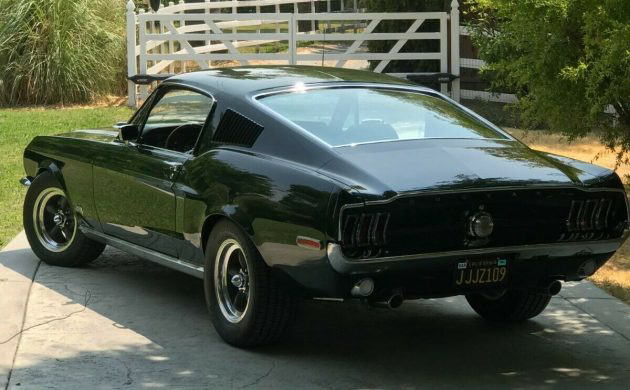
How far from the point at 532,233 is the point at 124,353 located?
2.32m

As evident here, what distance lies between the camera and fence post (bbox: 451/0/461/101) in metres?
19.3

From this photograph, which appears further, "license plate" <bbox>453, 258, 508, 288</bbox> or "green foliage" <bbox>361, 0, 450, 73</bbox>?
"green foliage" <bbox>361, 0, 450, 73</bbox>

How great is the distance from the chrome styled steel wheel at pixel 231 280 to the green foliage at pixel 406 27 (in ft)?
45.4

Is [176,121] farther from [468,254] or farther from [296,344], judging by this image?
[468,254]

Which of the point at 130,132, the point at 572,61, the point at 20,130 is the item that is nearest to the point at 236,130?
the point at 130,132

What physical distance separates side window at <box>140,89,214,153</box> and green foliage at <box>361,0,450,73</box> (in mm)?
12447

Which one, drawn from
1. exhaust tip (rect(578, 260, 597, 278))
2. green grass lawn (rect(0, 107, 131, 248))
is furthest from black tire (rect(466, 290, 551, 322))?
green grass lawn (rect(0, 107, 131, 248))

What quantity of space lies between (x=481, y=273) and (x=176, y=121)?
2860mm

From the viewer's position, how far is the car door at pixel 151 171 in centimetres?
749

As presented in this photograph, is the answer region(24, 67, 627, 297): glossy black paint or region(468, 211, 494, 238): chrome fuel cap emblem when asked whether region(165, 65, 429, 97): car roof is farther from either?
region(468, 211, 494, 238): chrome fuel cap emblem

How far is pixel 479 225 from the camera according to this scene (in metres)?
6.19

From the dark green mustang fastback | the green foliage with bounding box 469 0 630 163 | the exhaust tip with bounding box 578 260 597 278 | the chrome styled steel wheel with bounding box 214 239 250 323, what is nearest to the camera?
the dark green mustang fastback

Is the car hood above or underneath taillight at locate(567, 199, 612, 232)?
above

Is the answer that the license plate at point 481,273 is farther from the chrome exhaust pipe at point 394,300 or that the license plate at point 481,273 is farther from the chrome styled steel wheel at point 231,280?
the chrome styled steel wheel at point 231,280
